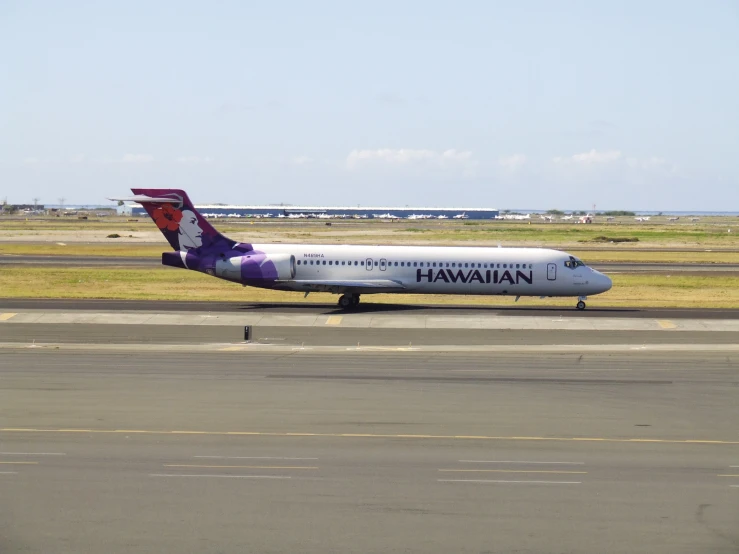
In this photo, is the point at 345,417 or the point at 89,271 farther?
the point at 89,271

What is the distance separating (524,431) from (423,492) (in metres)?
5.66

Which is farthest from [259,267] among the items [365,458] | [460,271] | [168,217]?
[365,458]

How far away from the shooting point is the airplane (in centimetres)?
5188

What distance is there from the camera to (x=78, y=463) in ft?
62.3

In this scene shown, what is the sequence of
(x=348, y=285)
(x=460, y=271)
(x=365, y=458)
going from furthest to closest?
(x=460, y=271)
(x=348, y=285)
(x=365, y=458)

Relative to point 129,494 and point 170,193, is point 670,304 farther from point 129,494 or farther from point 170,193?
point 129,494

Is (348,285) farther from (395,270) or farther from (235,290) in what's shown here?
(235,290)

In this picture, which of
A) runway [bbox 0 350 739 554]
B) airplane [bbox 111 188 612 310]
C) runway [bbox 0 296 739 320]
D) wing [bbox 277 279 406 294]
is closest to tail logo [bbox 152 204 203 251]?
airplane [bbox 111 188 612 310]

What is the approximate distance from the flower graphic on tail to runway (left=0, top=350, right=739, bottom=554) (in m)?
22.2

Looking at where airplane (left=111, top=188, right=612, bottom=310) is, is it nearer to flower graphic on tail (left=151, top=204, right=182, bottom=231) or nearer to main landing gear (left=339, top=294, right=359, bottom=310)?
main landing gear (left=339, top=294, right=359, bottom=310)

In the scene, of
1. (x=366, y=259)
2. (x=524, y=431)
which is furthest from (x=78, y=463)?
(x=366, y=259)

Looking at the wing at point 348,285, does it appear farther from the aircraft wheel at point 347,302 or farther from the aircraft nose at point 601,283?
the aircraft nose at point 601,283

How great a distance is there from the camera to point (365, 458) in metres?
19.7

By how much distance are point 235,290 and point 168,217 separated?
30.2 feet
